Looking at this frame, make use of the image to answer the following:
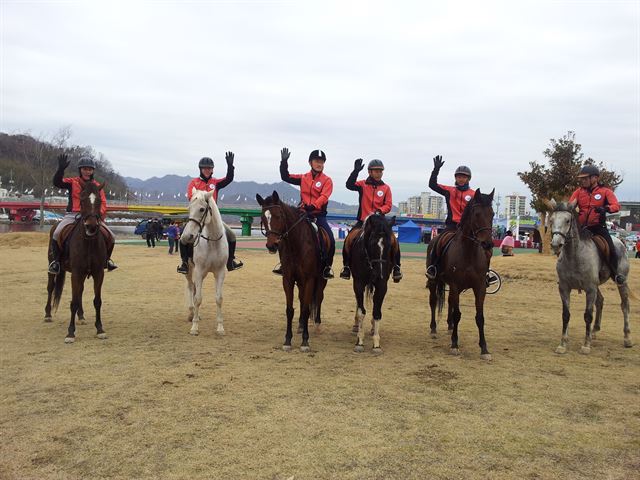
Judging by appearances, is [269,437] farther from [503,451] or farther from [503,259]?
[503,259]

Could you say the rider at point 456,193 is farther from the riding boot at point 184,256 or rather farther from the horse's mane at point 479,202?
the riding boot at point 184,256

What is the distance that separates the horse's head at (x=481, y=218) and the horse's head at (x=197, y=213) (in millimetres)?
4698

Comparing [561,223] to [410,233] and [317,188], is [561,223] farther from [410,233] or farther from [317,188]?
[410,233]

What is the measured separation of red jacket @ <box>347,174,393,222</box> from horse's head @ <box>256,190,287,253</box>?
1994 millimetres

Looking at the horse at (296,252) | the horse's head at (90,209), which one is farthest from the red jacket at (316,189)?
the horse's head at (90,209)

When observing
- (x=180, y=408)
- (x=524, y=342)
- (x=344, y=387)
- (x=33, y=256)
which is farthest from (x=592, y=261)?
(x=33, y=256)

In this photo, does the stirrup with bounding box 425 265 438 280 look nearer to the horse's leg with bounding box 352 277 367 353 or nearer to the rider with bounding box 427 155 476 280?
the rider with bounding box 427 155 476 280

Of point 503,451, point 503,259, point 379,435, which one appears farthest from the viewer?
point 503,259

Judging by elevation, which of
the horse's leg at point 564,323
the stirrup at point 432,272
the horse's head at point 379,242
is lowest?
the horse's leg at point 564,323

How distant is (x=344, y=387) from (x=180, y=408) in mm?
2078

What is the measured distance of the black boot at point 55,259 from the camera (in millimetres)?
9234

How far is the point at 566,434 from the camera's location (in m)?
4.98

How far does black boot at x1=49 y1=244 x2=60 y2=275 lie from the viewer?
30.3 feet

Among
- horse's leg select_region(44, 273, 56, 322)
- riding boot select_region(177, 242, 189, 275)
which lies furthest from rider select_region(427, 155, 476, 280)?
horse's leg select_region(44, 273, 56, 322)
